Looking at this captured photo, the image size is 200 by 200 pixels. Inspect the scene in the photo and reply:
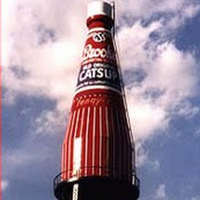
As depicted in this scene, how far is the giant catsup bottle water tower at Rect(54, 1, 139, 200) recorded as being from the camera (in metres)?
65.3

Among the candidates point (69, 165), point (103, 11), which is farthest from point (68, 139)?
point (103, 11)

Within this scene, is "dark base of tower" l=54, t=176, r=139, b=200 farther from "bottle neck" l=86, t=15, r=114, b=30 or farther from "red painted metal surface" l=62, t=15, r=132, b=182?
"bottle neck" l=86, t=15, r=114, b=30

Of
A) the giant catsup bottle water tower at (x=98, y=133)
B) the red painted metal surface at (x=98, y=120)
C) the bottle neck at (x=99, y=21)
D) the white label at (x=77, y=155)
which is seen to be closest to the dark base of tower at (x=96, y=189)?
the giant catsup bottle water tower at (x=98, y=133)

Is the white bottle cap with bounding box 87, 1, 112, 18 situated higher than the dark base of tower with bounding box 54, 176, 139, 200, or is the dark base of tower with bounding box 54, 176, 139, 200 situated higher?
the white bottle cap with bounding box 87, 1, 112, 18

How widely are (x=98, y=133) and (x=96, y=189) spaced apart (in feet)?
15.6

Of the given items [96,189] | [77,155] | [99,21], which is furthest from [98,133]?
[99,21]

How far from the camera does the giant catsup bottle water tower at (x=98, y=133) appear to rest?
65.3m

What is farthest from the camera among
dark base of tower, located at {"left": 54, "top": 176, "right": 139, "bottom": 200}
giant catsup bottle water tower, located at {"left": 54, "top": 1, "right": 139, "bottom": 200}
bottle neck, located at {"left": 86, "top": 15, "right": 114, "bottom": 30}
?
bottle neck, located at {"left": 86, "top": 15, "right": 114, "bottom": 30}

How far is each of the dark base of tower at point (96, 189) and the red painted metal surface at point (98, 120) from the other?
0.50m

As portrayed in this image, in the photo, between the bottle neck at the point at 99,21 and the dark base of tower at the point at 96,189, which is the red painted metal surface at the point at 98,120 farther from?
the dark base of tower at the point at 96,189

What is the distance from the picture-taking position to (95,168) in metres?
65.4

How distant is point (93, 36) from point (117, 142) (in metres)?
10.2

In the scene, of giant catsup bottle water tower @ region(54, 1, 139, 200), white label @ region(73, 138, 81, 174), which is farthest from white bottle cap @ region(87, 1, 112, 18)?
white label @ region(73, 138, 81, 174)

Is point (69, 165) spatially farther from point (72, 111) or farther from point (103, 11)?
point (103, 11)
